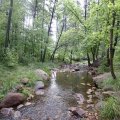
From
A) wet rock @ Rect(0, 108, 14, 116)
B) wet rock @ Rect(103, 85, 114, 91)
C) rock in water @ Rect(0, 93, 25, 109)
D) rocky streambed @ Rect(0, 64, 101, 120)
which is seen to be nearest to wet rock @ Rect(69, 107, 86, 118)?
rocky streambed @ Rect(0, 64, 101, 120)

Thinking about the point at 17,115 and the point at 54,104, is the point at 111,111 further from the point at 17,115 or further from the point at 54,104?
the point at 17,115

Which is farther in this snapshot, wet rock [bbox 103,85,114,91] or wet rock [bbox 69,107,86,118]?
wet rock [bbox 103,85,114,91]

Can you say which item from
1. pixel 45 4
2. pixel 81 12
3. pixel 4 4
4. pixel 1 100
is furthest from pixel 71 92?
pixel 45 4

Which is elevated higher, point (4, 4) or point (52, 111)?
point (4, 4)

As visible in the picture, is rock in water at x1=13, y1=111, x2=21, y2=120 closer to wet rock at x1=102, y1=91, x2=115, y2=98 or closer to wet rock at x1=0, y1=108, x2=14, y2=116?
wet rock at x1=0, y1=108, x2=14, y2=116

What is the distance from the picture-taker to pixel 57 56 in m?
37.9

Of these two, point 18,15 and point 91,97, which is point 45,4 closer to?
point 18,15

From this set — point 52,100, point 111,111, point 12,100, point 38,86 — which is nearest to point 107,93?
point 52,100

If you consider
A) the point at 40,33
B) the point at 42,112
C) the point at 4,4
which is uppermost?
the point at 4,4

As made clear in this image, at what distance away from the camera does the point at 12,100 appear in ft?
35.1

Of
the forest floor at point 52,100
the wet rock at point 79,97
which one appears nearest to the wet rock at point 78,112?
the forest floor at point 52,100

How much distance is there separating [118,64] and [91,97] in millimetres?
7148

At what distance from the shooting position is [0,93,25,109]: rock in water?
10.4 metres

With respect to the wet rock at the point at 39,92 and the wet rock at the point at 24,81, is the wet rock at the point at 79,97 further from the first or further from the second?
the wet rock at the point at 24,81
